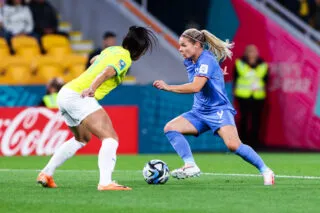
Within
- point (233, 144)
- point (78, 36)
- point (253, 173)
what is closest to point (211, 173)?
point (253, 173)

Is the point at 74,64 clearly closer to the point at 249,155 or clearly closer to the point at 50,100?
the point at 50,100

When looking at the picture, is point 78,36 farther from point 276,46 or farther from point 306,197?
point 306,197

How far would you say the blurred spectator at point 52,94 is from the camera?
58.2 feet

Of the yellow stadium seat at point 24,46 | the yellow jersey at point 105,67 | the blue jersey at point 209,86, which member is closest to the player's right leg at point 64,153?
the yellow jersey at point 105,67

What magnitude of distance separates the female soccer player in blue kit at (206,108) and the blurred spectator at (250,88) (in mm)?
7924

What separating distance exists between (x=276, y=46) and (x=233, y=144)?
9.48 metres

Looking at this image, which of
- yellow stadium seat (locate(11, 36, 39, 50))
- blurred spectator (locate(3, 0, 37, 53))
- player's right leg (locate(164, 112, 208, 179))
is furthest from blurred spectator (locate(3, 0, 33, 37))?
player's right leg (locate(164, 112, 208, 179))

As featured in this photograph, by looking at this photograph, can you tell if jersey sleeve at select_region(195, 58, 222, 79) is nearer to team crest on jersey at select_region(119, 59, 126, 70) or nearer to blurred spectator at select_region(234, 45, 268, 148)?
team crest on jersey at select_region(119, 59, 126, 70)

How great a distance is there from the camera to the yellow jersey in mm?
9891

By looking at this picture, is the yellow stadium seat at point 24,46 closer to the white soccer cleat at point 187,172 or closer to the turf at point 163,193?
the turf at point 163,193

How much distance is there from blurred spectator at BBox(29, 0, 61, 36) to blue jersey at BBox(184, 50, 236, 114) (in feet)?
31.1

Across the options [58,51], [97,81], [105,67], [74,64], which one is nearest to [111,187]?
[97,81]

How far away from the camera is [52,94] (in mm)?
17781

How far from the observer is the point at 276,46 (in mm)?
19844
